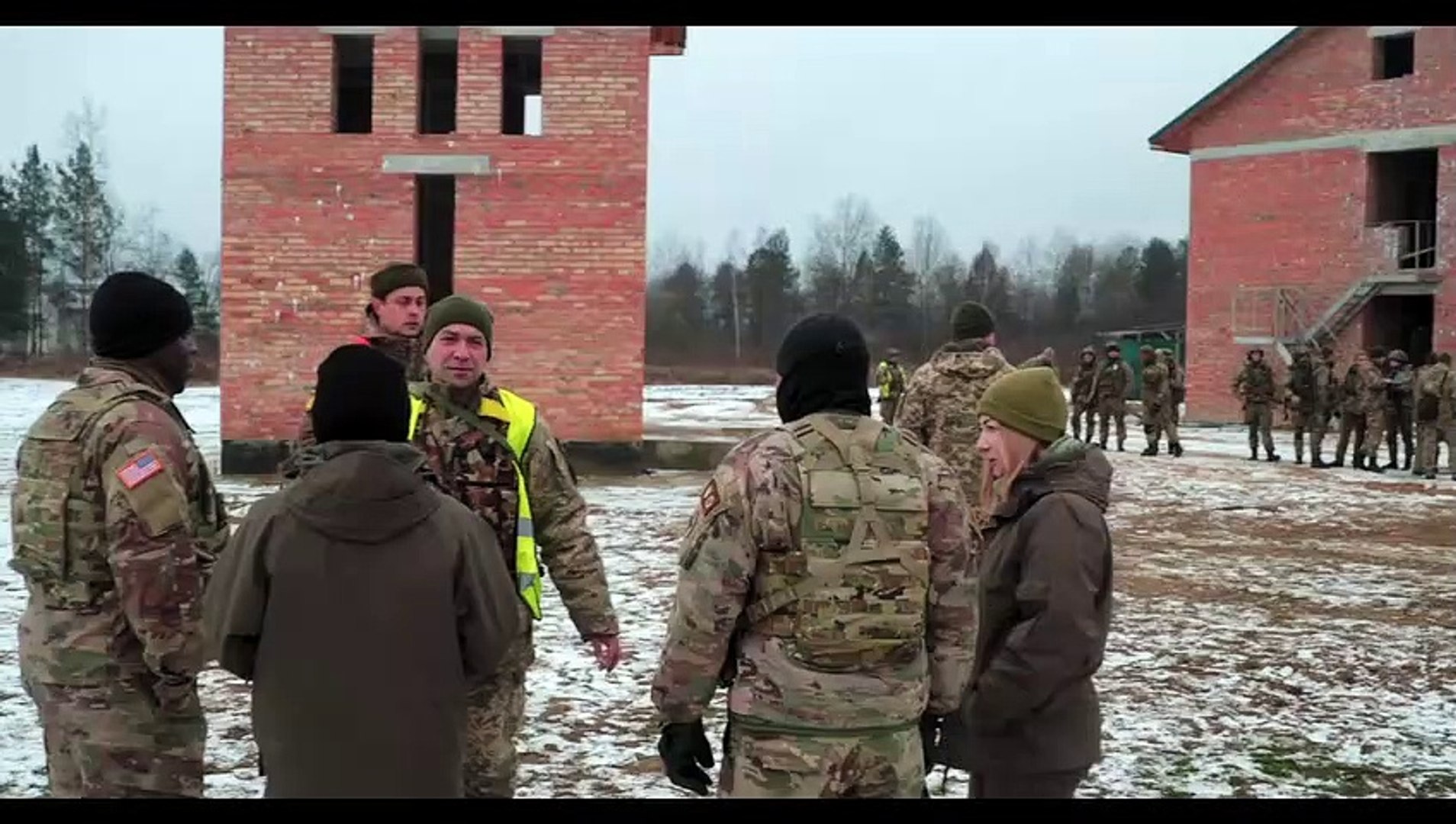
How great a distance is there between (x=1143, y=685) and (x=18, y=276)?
55.6 meters

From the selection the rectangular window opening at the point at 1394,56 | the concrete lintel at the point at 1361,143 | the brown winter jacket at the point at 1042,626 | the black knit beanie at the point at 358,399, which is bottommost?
the brown winter jacket at the point at 1042,626

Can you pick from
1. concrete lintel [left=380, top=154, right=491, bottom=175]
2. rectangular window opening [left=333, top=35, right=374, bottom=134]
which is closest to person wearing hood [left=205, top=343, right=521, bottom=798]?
concrete lintel [left=380, top=154, right=491, bottom=175]

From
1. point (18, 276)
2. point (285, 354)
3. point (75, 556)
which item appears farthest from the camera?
point (18, 276)

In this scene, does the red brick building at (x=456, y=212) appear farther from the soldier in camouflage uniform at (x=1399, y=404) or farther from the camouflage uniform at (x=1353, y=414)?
the soldier in camouflage uniform at (x=1399, y=404)

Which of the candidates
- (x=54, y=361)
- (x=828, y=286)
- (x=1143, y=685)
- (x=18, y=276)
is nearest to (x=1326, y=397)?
(x=1143, y=685)

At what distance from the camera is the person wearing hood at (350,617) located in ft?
8.30

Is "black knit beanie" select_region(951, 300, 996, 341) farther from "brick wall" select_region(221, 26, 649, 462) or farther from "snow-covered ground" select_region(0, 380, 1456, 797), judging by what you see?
"brick wall" select_region(221, 26, 649, 462)

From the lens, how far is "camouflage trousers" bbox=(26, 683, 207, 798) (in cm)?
304

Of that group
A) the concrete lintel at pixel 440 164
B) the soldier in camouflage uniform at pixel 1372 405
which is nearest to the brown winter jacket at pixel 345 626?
the concrete lintel at pixel 440 164

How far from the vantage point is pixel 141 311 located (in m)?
3.20

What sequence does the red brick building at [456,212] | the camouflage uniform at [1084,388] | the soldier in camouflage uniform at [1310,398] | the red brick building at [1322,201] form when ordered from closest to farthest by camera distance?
1. the red brick building at [456,212]
2. the soldier in camouflage uniform at [1310,398]
3. the camouflage uniform at [1084,388]
4. the red brick building at [1322,201]

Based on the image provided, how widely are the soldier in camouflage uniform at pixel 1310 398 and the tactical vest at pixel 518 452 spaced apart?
16.1 metres

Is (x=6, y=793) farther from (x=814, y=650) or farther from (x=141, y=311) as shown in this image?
(x=814, y=650)

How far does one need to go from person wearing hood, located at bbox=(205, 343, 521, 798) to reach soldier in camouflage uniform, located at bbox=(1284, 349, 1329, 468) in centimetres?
1699
